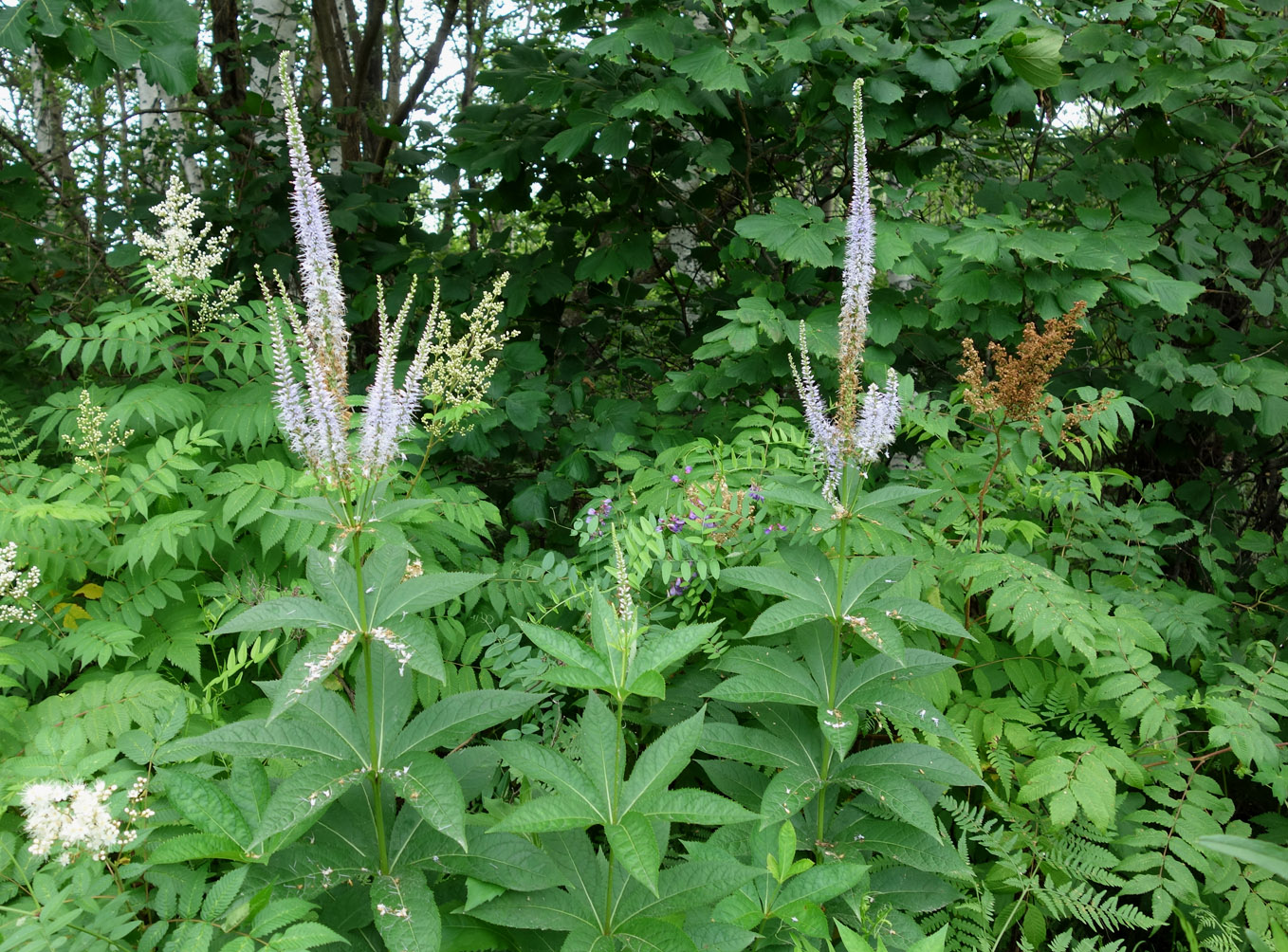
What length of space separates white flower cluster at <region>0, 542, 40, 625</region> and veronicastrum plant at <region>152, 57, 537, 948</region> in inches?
41.4

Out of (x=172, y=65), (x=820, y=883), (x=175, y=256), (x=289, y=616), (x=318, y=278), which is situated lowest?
(x=820, y=883)

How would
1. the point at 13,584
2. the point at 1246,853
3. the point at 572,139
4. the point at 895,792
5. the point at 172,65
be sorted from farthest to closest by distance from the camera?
1. the point at 572,139
2. the point at 172,65
3. the point at 13,584
4. the point at 895,792
5. the point at 1246,853

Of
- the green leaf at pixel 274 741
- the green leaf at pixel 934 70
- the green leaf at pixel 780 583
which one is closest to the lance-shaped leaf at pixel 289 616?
the green leaf at pixel 274 741

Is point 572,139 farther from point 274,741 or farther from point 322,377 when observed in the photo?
point 274,741

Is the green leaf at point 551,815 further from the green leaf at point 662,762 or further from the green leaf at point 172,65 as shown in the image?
the green leaf at point 172,65

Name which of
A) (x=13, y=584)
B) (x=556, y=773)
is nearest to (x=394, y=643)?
(x=556, y=773)

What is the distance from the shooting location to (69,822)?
5.14 ft

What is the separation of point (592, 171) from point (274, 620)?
3.81 m

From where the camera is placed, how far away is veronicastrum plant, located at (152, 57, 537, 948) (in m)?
1.66

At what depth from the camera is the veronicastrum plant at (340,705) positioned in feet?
5.44

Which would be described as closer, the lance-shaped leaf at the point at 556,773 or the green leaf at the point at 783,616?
the lance-shaped leaf at the point at 556,773

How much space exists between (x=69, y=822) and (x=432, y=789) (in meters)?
0.69

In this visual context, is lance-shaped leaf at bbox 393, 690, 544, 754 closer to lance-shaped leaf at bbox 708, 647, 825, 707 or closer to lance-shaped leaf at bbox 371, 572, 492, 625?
lance-shaped leaf at bbox 371, 572, 492, 625

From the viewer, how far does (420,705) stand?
2873 mm
